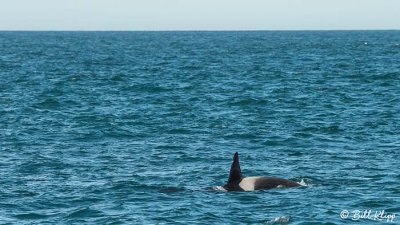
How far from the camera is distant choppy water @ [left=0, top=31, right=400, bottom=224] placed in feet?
74.2

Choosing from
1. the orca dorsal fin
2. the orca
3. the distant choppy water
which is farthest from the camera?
the orca

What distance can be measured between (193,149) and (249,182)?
808 cm

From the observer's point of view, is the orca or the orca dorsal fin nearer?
the orca dorsal fin

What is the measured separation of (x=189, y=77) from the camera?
237 feet

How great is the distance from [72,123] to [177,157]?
1126 centimetres

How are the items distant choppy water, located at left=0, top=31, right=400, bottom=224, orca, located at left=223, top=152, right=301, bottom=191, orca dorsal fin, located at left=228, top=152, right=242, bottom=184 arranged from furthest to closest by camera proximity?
1. orca, located at left=223, top=152, right=301, bottom=191
2. orca dorsal fin, located at left=228, top=152, right=242, bottom=184
3. distant choppy water, located at left=0, top=31, right=400, bottom=224

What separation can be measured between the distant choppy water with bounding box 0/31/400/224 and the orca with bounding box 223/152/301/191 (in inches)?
17.8

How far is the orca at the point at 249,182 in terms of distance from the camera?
24.7m

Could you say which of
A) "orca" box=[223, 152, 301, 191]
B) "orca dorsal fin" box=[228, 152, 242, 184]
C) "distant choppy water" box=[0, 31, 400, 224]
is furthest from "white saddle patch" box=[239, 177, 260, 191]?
"distant choppy water" box=[0, 31, 400, 224]

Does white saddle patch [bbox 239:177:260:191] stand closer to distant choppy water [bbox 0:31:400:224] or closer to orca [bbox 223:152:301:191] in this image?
orca [bbox 223:152:301:191]

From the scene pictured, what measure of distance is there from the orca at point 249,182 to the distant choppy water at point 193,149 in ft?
1.48

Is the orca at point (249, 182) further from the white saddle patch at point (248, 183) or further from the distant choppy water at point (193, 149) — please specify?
the distant choppy water at point (193, 149)

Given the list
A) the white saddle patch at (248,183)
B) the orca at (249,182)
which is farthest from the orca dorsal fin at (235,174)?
the white saddle patch at (248,183)

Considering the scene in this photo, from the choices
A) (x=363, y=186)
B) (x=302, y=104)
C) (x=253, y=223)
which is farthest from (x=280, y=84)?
(x=253, y=223)
